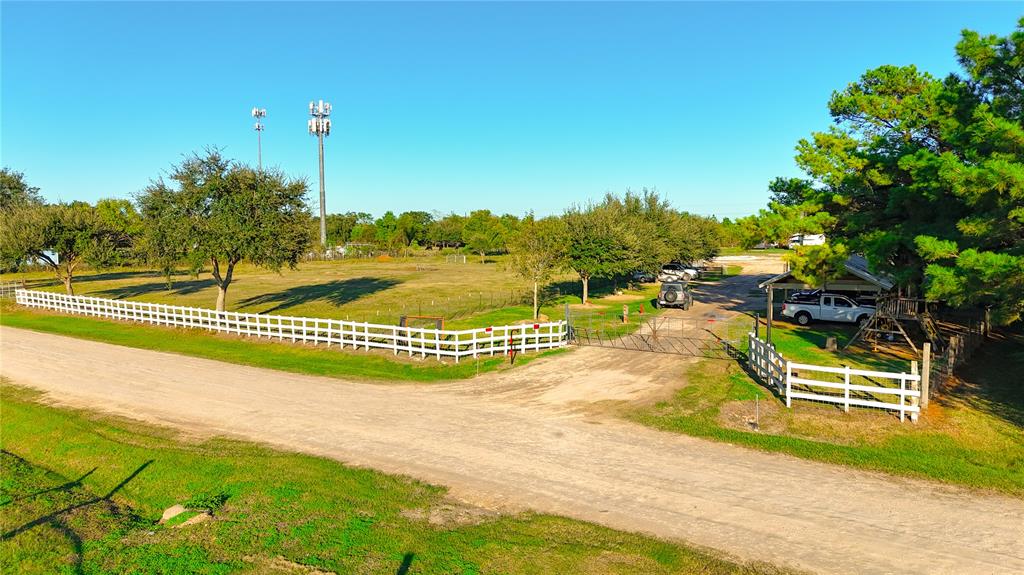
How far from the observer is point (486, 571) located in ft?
26.8

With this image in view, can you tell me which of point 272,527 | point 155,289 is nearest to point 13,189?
point 155,289

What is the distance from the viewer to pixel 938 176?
59.7 feet

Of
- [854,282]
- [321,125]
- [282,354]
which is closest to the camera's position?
[282,354]

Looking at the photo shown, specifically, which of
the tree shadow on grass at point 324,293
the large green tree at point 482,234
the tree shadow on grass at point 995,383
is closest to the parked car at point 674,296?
the tree shadow on grass at point 995,383

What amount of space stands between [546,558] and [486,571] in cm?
99

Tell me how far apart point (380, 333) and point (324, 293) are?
22.8m

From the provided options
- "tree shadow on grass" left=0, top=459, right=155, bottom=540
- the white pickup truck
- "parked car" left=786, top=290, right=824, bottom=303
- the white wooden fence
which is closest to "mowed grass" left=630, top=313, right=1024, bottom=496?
the white wooden fence

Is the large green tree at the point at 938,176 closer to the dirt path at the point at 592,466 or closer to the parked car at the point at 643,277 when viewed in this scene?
the dirt path at the point at 592,466

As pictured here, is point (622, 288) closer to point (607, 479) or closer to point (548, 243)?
point (548, 243)

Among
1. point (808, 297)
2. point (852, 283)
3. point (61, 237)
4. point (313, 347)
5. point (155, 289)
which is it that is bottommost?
point (313, 347)

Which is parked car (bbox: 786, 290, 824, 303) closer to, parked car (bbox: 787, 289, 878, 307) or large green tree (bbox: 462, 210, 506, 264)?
parked car (bbox: 787, 289, 878, 307)

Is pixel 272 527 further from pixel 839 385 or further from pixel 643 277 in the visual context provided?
pixel 643 277

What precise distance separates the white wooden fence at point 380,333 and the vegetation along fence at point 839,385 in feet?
29.0

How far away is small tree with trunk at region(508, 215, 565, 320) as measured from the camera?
3288 cm
